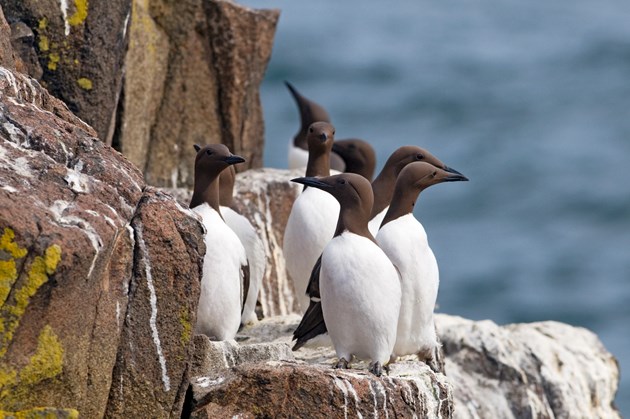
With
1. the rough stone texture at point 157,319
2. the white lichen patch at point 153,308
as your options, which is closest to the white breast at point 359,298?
the rough stone texture at point 157,319

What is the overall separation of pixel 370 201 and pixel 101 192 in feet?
6.60

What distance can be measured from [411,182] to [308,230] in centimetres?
120

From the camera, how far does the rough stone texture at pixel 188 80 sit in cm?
1094

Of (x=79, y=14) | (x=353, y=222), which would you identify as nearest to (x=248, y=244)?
(x=79, y=14)

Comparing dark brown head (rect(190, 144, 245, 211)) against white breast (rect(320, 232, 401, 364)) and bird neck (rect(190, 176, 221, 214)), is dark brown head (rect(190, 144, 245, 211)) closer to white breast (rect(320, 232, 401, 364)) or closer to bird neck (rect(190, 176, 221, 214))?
bird neck (rect(190, 176, 221, 214))

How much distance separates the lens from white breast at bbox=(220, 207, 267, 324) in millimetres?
9641

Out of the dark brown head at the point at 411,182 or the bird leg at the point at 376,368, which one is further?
the dark brown head at the point at 411,182

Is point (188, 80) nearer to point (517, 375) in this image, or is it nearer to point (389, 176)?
point (389, 176)

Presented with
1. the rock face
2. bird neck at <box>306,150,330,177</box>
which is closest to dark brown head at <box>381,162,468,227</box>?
bird neck at <box>306,150,330,177</box>

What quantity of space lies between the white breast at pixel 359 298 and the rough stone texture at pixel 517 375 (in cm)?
258

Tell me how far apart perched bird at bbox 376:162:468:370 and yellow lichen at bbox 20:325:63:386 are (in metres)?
2.95

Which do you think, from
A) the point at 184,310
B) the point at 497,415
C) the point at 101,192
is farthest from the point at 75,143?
the point at 497,415

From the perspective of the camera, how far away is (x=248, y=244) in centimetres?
970

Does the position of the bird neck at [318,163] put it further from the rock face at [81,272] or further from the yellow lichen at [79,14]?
the rock face at [81,272]
